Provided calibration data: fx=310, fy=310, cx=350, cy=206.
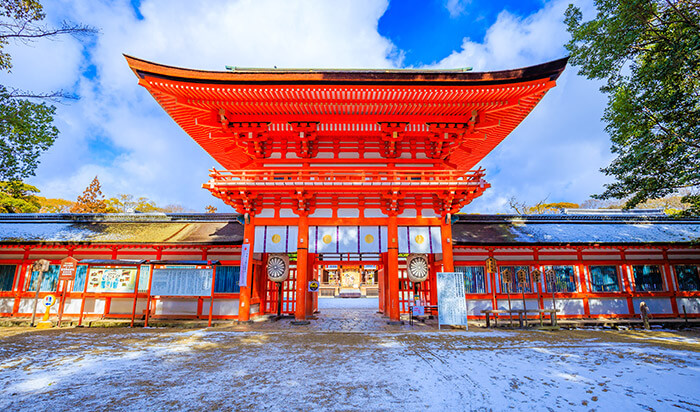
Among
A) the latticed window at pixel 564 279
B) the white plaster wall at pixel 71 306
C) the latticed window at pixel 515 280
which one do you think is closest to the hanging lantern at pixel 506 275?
the latticed window at pixel 515 280

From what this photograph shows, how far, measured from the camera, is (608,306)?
13.4 meters

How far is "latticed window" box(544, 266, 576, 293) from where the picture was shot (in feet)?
44.3

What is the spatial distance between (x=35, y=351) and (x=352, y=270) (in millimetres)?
37971

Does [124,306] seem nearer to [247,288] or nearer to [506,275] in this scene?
[247,288]

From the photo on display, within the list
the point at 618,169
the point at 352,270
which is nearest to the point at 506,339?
the point at 618,169

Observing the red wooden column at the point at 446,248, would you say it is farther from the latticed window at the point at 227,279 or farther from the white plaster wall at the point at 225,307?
the white plaster wall at the point at 225,307

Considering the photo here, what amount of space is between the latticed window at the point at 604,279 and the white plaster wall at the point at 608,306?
0.46 metres

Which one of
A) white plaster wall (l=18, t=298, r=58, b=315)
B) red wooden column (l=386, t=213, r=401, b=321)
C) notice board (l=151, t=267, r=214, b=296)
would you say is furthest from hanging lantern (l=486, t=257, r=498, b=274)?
white plaster wall (l=18, t=298, r=58, b=315)

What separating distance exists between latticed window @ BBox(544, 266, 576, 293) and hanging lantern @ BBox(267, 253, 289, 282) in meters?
11.5

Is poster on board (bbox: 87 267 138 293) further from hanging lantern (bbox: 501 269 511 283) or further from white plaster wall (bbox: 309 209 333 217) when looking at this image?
hanging lantern (bbox: 501 269 511 283)

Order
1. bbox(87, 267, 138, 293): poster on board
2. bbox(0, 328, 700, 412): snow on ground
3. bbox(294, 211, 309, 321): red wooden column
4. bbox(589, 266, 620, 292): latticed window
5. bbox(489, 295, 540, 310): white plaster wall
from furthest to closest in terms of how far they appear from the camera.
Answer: bbox(589, 266, 620, 292): latticed window < bbox(489, 295, 540, 310): white plaster wall < bbox(87, 267, 138, 293): poster on board < bbox(294, 211, 309, 321): red wooden column < bbox(0, 328, 700, 412): snow on ground

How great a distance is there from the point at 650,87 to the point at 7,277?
1061 inches

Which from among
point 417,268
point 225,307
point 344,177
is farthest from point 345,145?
point 225,307

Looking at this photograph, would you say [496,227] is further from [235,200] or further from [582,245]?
[235,200]
